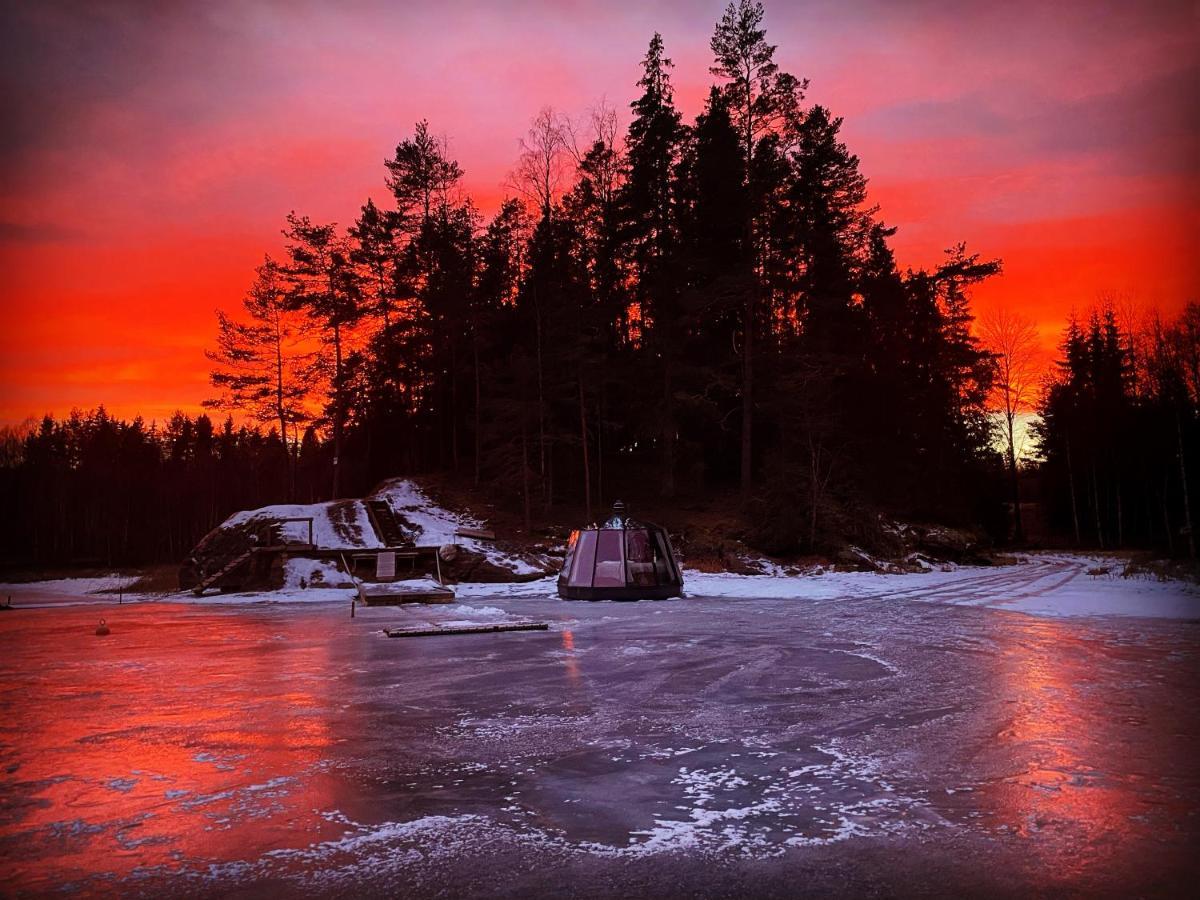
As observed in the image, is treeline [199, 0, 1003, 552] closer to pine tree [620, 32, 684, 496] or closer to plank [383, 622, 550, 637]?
pine tree [620, 32, 684, 496]

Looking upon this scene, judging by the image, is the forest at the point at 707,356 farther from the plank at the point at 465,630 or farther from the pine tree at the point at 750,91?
the plank at the point at 465,630

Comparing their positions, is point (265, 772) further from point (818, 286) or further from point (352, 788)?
point (818, 286)

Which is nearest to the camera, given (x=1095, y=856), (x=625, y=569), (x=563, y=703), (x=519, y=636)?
(x=1095, y=856)

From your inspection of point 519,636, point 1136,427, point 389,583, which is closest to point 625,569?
point 519,636

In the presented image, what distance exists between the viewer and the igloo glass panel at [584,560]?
70.3ft

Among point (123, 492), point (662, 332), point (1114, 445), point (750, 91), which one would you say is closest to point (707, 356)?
point (662, 332)

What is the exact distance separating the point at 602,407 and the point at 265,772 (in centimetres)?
3225

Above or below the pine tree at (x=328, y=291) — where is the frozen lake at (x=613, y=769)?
below

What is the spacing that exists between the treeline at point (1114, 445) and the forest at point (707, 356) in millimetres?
201

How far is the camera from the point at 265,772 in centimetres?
571

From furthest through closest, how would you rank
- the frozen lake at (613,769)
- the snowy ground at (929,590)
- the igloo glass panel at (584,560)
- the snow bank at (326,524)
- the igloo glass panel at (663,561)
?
the snow bank at (326,524) → the igloo glass panel at (584,560) → the igloo glass panel at (663,561) → the snowy ground at (929,590) → the frozen lake at (613,769)

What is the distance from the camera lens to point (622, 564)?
21.1 m

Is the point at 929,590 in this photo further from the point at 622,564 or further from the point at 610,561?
the point at 610,561

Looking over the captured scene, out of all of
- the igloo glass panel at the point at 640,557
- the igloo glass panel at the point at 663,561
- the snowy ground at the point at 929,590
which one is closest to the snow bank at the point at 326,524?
the snowy ground at the point at 929,590
